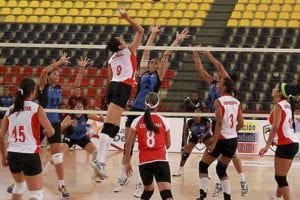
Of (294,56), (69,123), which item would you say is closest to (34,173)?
(69,123)

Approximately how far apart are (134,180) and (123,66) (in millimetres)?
3769

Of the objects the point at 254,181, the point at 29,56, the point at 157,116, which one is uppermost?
the point at 157,116

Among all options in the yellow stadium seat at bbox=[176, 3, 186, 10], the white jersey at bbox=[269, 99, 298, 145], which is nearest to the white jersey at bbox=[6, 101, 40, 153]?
the white jersey at bbox=[269, 99, 298, 145]

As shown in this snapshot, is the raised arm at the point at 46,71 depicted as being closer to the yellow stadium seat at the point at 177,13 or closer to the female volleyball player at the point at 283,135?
the female volleyball player at the point at 283,135

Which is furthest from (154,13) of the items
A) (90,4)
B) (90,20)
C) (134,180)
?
(134,180)

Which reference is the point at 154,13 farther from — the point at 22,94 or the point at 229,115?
the point at 22,94

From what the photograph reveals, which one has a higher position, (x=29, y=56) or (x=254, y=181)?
(x=29, y=56)

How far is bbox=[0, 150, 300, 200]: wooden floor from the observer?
997 cm

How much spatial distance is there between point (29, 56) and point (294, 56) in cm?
765

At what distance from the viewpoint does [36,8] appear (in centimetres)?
2311

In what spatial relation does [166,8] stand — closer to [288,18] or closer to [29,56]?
[288,18]

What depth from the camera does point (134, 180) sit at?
11.6 m

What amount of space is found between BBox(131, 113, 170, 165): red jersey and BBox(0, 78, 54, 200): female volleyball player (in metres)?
1.00

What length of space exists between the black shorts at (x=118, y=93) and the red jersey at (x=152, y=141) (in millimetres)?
1076
